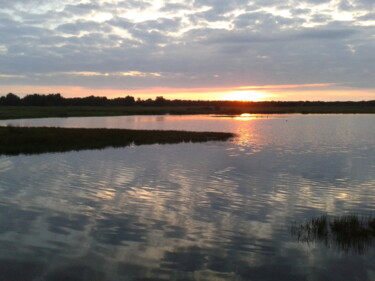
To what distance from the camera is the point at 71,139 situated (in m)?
40.6

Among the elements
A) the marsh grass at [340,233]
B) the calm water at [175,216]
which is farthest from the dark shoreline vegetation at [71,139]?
the marsh grass at [340,233]

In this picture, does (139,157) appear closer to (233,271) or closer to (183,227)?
(183,227)

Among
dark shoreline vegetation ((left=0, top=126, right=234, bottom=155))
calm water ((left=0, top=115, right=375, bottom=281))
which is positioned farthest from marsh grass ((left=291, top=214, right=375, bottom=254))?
dark shoreline vegetation ((left=0, top=126, right=234, bottom=155))

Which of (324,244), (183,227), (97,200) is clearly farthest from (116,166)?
(324,244)

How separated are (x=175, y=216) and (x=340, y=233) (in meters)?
6.28

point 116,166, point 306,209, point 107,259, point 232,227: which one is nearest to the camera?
point 107,259

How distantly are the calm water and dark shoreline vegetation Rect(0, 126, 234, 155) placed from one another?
611cm

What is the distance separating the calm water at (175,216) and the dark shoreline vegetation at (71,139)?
611cm

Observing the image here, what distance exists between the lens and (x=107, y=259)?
34.9 feet

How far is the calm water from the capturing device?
1015 centimetres

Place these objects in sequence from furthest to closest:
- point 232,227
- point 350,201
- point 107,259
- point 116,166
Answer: point 116,166 < point 350,201 < point 232,227 < point 107,259

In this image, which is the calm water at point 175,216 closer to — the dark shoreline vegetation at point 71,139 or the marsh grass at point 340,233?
the marsh grass at point 340,233

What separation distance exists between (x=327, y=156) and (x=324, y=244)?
22.1 metres

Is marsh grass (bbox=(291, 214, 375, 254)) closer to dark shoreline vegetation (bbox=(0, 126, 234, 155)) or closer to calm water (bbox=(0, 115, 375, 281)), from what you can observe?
calm water (bbox=(0, 115, 375, 281))
